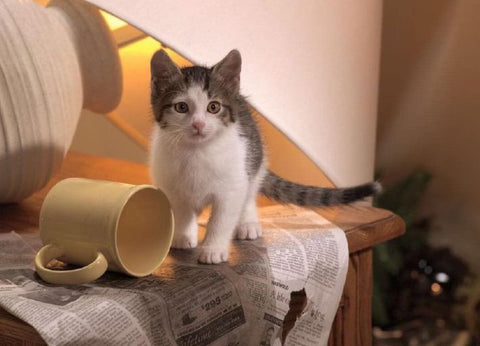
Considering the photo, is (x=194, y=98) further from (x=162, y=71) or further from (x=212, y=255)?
(x=212, y=255)

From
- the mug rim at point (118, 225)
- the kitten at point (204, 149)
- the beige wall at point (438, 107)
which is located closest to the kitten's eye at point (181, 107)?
the kitten at point (204, 149)

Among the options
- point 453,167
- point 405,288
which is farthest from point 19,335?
point 453,167

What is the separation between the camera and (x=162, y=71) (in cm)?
83

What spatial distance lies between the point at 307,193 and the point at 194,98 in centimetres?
27

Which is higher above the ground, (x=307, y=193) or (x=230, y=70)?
(x=230, y=70)

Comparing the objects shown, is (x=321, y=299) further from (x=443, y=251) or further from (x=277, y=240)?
(x=443, y=251)

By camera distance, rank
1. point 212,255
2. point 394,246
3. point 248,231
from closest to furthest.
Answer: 1. point 212,255
2. point 248,231
3. point 394,246

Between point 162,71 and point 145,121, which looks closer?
point 162,71

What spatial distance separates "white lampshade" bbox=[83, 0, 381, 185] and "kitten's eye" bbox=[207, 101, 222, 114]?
39mm

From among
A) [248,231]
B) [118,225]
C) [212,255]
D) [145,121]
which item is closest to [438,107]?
[145,121]

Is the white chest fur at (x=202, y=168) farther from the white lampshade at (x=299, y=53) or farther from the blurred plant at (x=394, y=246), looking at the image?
the blurred plant at (x=394, y=246)

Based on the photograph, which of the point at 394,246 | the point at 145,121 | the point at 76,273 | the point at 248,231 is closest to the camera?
the point at 76,273

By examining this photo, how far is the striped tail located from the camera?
0.95 meters

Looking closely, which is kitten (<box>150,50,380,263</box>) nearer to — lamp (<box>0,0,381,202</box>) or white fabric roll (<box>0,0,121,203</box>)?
lamp (<box>0,0,381,202</box>)
